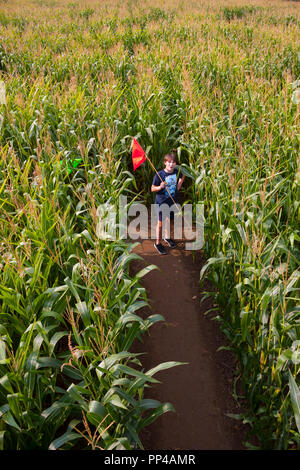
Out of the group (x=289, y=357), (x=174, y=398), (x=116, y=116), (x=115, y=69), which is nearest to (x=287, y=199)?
(x=289, y=357)

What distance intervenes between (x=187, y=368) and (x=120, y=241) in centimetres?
123

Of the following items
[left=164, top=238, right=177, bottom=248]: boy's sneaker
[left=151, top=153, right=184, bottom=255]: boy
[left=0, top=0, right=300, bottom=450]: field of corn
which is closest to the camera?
[left=0, top=0, right=300, bottom=450]: field of corn

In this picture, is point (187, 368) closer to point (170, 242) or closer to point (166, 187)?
point (170, 242)

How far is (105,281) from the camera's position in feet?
9.00

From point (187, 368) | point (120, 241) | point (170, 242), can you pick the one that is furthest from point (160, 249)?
point (187, 368)

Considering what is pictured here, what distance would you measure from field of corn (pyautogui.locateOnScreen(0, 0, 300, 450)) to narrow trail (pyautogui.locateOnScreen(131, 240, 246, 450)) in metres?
0.14

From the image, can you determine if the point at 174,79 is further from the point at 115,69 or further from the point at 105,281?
the point at 105,281

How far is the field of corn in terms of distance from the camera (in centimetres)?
207

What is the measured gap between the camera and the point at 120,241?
3109 millimetres

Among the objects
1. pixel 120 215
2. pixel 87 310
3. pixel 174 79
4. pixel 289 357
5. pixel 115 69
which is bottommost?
pixel 289 357

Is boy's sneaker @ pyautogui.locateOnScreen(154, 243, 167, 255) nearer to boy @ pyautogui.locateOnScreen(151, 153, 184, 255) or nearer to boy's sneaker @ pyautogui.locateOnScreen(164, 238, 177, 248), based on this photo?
boy @ pyautogui.locateOnScreen(151, 153, 184, 255)

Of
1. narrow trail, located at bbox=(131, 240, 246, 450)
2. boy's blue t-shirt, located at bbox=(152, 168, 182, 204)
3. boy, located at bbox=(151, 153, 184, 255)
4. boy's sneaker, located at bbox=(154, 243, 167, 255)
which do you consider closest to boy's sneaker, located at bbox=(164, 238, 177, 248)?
boy, located at bbox=(151, 153, 184, 255)

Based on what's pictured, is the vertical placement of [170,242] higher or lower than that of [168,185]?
lower
